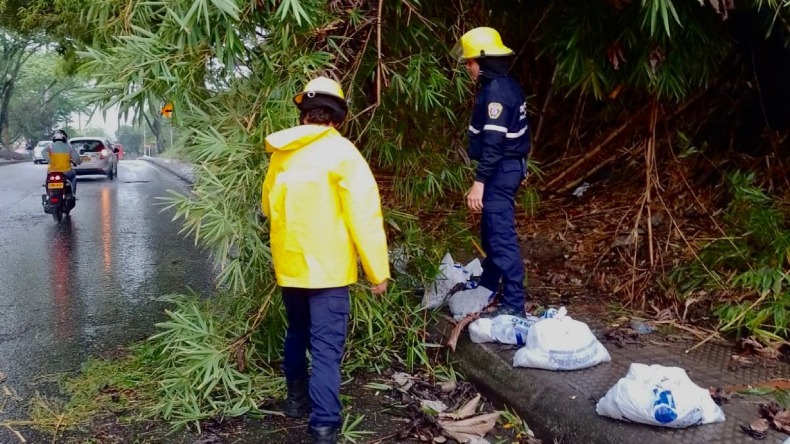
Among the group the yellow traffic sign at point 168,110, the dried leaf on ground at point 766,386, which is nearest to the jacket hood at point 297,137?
the yellow traffic sign at point 168,110

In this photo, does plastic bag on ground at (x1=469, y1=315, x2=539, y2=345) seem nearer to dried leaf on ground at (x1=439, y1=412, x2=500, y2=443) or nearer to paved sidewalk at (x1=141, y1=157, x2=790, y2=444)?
paved sidewalk at (x1=141, y1=157, x2=790, y2=444)

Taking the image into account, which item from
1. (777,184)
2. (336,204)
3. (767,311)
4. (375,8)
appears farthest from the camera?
(777,184)

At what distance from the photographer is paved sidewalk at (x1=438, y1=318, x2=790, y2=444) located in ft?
8.33

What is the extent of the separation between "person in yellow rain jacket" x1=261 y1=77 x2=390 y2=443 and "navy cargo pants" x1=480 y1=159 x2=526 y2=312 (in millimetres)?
1041

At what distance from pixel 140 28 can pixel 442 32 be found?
1818 millimetres

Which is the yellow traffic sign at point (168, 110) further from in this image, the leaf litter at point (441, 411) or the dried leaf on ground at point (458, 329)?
the dried leaf on ground at point (458, 329)

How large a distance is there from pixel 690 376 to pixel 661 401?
2.36 ft

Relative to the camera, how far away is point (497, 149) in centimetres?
366

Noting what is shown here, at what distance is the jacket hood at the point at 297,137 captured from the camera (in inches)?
114

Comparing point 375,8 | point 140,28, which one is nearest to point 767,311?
point 375,8

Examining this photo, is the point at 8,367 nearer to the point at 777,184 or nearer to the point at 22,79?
the point at 777,184

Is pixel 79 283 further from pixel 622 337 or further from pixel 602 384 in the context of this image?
pixel 602 384

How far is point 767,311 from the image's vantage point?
3.45 m

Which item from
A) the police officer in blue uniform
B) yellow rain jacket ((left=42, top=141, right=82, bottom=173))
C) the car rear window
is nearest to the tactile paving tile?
the police officer in blue uniform
